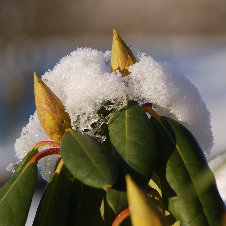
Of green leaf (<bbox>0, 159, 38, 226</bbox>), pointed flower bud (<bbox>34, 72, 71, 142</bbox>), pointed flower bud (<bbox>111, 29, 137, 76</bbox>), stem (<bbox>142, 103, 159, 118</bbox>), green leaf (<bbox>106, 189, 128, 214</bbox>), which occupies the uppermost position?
pointed flower bud (<bbox>111, 29, 137, 76</bbox>)

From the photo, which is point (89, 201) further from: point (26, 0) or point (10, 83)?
point (26, 0)

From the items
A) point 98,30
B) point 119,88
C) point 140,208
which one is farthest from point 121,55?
point 98,30

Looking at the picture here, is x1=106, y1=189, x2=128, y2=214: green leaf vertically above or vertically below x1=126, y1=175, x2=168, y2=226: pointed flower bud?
above

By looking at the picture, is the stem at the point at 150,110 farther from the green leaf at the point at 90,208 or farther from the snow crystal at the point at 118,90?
the green leaf at the point at 90,208

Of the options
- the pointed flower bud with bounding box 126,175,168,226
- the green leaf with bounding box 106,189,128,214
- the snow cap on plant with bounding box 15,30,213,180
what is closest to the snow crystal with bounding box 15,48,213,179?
the snow cap on plant with bounding box 15,30,213,180

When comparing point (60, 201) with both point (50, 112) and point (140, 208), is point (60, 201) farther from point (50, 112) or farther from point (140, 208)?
point (140, 208)

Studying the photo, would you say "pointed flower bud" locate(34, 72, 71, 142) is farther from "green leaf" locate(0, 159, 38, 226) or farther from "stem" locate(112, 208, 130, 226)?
"stem" locate(112, 208, 130, 226)
